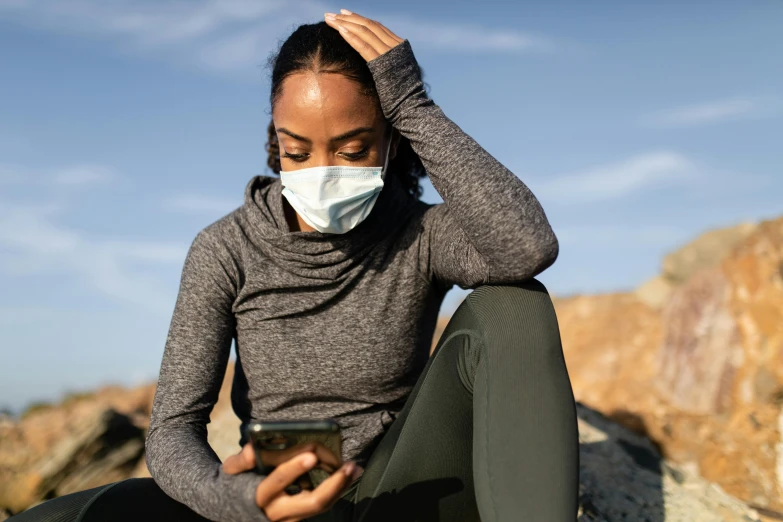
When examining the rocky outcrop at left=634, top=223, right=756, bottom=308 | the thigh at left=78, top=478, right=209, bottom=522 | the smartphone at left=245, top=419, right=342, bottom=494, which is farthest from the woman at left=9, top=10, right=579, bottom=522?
the rocky outcrop at left=634, top=223, right=756, bottom=308

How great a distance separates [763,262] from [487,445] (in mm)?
4360

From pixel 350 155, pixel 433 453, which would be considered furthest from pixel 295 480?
pixel 350 155

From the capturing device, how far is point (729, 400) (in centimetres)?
533

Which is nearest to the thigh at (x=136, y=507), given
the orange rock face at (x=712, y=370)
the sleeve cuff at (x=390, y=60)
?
the sleeve cuff at (x=390, y=60)

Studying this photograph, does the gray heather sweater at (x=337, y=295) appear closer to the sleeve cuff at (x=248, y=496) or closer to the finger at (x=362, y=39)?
the finger at (x=362, y=39)

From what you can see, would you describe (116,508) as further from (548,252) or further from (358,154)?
(548,252)

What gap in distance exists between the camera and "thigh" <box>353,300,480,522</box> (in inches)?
76.0

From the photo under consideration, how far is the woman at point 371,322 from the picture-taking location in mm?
1734

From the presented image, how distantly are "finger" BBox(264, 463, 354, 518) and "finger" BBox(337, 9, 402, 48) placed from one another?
48.1 inches

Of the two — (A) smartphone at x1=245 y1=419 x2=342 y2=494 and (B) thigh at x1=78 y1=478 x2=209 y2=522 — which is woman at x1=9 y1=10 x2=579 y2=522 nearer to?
(B) thigh at x1=78 y1=478 x2=209 y2=522

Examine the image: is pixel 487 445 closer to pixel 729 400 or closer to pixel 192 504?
pixel 192 504

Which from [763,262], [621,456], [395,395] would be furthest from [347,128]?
[763,262]

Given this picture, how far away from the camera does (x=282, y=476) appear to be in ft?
4.92

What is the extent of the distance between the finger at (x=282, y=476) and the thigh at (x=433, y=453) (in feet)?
1.54
